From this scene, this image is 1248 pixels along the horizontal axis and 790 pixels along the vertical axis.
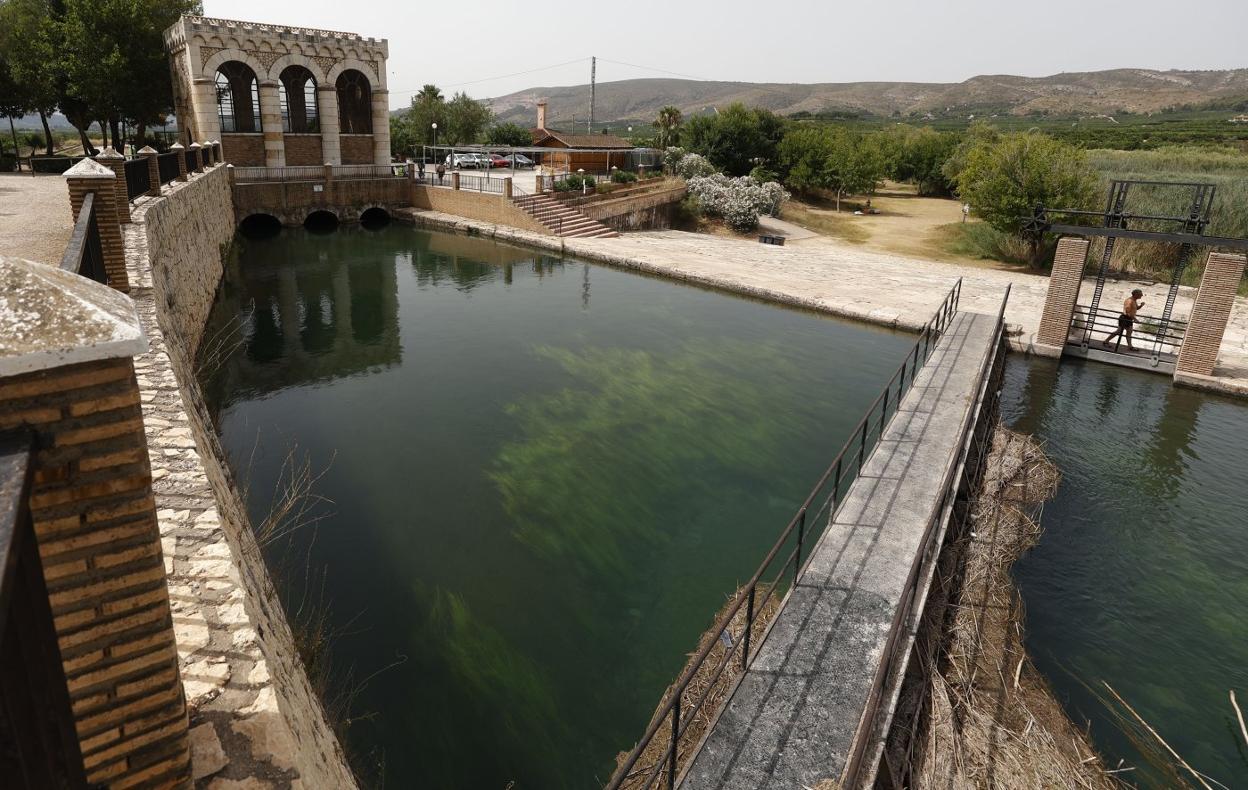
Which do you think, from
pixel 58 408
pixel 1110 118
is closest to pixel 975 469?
pixel 58 408

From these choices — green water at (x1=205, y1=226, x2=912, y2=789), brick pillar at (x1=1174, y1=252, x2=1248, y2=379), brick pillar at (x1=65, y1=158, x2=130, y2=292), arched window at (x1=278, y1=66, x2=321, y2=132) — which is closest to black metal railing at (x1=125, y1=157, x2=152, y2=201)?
brick pillar at (x1=65, y1=158, x2=130, y2=292)

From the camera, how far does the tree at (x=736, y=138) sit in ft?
145

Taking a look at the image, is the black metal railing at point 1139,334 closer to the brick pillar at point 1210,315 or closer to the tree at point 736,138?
the brick pillar at point 1210,315

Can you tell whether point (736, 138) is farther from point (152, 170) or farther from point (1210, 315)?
point (152, 170)

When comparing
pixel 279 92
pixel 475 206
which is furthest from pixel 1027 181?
pixel 279 92

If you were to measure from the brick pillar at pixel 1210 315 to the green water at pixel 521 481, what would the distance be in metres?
5.73

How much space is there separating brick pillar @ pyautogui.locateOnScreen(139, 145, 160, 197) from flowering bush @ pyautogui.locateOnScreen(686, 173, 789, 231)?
24656mm

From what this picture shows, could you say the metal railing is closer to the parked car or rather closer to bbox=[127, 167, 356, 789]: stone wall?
bbox=[127, 167, 356, 789]: stone wall

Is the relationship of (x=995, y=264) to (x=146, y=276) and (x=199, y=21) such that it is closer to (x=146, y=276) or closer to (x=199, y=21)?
(x=146, y=276)

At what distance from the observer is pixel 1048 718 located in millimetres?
6570

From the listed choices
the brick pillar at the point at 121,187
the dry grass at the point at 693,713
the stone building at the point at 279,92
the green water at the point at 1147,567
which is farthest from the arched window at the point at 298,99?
the dry grass at the point at 693,713

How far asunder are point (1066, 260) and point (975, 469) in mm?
7867

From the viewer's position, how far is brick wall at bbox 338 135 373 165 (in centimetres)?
3759

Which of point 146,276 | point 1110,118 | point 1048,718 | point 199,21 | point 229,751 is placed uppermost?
point 1110,118
